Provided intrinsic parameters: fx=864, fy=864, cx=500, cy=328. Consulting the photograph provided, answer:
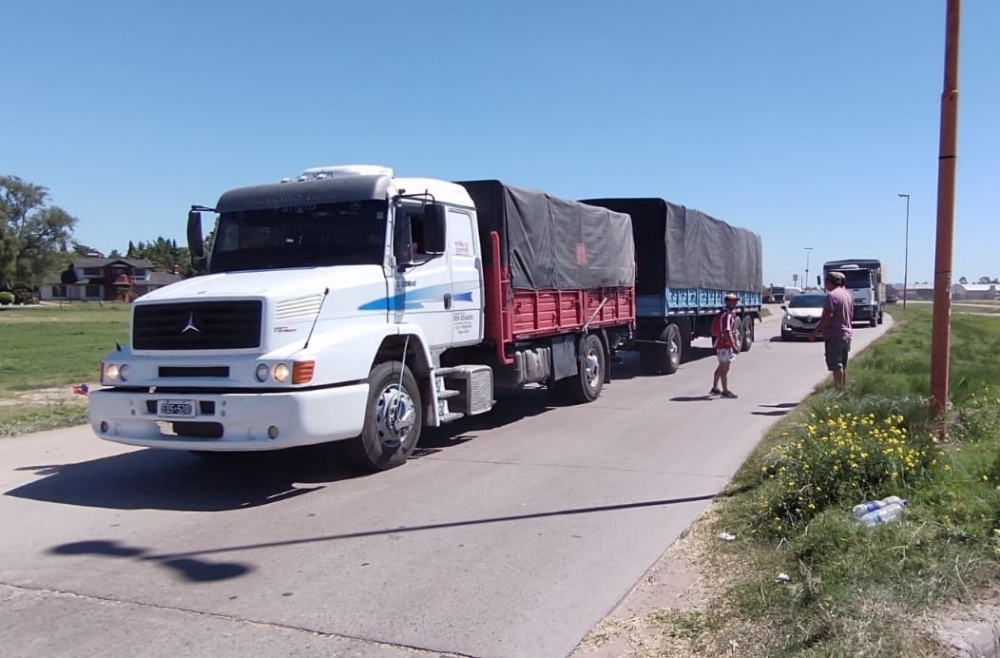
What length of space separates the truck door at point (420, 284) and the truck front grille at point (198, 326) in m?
1.66

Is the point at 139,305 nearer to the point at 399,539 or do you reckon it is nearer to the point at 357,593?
the point at 399,539

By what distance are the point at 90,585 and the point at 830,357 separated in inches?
380

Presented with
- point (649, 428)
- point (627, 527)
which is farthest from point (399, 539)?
point (649, 428)

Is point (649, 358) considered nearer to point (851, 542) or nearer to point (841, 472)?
point (841, 472)

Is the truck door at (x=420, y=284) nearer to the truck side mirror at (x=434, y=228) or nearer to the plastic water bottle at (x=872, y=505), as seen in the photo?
the truck side mirror at (x=434, y=228)

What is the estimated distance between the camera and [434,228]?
357 inches

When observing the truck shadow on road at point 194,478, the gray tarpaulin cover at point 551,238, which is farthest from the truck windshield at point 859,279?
the truck shadow on road at point 194,478

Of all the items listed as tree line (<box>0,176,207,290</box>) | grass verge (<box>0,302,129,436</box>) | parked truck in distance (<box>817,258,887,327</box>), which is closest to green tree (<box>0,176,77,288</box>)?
tree line (<box>0,176,207,290</box>)

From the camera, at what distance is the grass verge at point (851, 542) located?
4145 millimetres

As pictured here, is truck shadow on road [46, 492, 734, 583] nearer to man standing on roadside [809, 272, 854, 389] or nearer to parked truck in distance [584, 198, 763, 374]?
man standing on roadside [809, 272, 854, 389]

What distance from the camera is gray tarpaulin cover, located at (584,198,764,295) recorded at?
1791cm

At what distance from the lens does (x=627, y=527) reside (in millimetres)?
6543

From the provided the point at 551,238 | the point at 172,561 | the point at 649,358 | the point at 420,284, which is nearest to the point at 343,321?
the point at 420,284

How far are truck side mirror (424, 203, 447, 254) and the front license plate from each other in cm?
292
